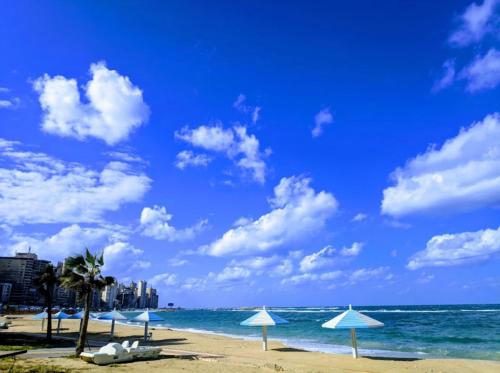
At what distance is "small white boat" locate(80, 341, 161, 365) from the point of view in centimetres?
A: 1523

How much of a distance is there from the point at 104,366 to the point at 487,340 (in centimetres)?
3320

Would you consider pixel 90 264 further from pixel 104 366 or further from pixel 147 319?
pixel 147 319

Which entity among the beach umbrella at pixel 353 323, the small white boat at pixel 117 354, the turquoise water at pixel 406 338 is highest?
the beach umbrella at pixel 353 323

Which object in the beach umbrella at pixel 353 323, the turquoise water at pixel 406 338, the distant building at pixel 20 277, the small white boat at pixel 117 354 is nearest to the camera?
the small white boat at pixel 117 354

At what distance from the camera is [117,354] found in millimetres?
15953

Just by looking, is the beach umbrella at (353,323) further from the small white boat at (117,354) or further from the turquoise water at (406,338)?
the small white boat at (117,354)

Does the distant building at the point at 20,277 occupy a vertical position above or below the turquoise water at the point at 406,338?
above

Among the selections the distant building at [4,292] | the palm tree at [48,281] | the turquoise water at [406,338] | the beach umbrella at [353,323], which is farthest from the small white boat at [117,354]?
the distant building at [4,292]

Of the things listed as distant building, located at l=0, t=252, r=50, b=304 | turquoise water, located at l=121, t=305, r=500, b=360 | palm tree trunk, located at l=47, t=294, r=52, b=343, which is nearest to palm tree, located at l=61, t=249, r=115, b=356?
palm tree trunk, located at l=47, t=294, r=52, b=343

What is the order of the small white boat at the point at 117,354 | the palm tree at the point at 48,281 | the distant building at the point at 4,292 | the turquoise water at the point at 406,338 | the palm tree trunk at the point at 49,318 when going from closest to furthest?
the small white boat at the point at 117,354
the palm tree trunk at the point at 49,318
the turquoise water at the point at 406,338
the palm tree at the point at 48,281
the distant building at the point at 4,292

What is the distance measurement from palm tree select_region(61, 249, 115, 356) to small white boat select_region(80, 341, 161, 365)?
151cm

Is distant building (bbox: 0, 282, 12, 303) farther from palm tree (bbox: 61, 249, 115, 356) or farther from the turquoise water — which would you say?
palm tree (bbox: 61, 249, 115, 356)

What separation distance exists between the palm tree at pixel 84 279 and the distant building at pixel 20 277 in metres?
158

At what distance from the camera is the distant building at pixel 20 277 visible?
513 feet
